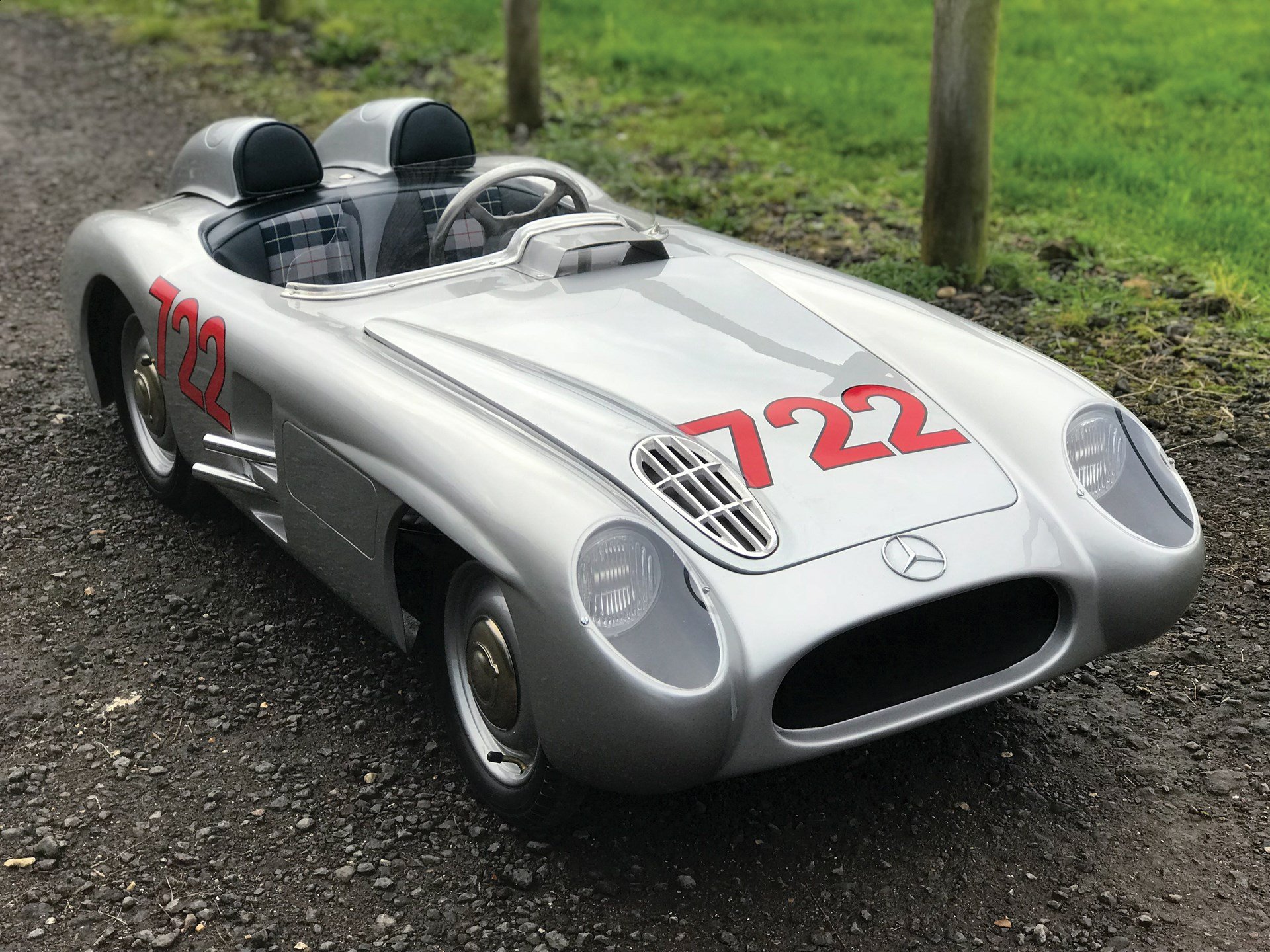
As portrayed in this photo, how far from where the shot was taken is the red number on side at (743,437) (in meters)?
2.52

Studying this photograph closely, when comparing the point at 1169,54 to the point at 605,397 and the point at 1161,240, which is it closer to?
the point at 1161,240

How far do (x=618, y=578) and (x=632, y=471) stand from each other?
0.30m

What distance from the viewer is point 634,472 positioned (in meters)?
2.46

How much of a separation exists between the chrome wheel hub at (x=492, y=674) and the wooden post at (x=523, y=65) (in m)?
5.78

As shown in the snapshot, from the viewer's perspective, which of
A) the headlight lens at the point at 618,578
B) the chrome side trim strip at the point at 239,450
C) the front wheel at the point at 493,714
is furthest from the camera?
the chrome side trim strip at the point at 239,450

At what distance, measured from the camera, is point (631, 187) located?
6672 mm

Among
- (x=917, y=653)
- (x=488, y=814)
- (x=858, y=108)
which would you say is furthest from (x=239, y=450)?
(x=858, y=108)

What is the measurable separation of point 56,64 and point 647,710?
31.9 feet

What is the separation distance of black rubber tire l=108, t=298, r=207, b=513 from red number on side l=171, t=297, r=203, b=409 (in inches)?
14.6

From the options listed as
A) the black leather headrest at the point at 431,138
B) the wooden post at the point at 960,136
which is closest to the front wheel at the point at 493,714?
the black leather headrest at the point at 431,138

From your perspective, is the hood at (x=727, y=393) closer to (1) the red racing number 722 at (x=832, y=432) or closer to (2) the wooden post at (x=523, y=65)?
(1) the red racing number 722 at (x=832, y=432)

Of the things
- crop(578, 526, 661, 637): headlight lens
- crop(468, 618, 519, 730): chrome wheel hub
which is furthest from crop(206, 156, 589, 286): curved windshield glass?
crop(578, 526, 661, 637): headlight lens

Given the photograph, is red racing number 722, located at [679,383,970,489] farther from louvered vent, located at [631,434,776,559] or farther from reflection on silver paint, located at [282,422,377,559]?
reflection on silver paint, located at [282,422,377,559]

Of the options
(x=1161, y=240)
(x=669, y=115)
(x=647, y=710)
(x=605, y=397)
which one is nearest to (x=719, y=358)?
(x=605, y=397)
